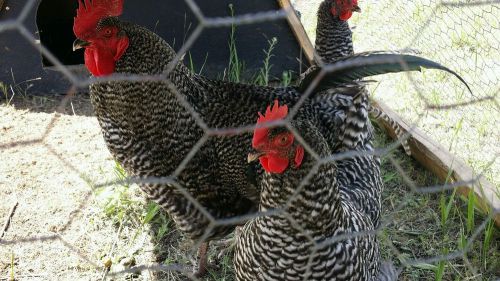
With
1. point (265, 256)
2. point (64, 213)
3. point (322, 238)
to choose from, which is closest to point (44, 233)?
point (64, 213)

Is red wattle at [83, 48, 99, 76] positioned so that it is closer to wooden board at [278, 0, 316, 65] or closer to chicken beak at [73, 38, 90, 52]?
chicken beak at [73, 38, 90, 52]

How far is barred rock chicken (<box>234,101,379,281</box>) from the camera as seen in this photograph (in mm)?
1265

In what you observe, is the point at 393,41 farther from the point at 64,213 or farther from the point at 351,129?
the point at 64,213

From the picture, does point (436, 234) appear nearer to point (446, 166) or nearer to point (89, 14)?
point (446, 166)

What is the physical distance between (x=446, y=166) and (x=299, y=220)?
1.03m

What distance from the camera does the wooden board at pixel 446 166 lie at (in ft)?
6.38

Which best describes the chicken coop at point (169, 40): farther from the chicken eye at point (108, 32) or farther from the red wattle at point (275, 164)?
the red wattle at point (275, 164)

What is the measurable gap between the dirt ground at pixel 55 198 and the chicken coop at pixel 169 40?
17 centimetres

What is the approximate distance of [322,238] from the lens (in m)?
1.34

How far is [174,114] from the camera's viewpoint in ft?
5.47

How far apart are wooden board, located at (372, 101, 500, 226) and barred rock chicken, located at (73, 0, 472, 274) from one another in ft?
1.88

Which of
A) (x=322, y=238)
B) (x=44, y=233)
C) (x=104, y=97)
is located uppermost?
(x=104, y=97)

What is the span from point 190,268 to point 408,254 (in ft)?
2.57

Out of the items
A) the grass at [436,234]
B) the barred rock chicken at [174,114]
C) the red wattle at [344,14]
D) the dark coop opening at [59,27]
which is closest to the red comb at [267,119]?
the barred rock chicken at [174,114]
